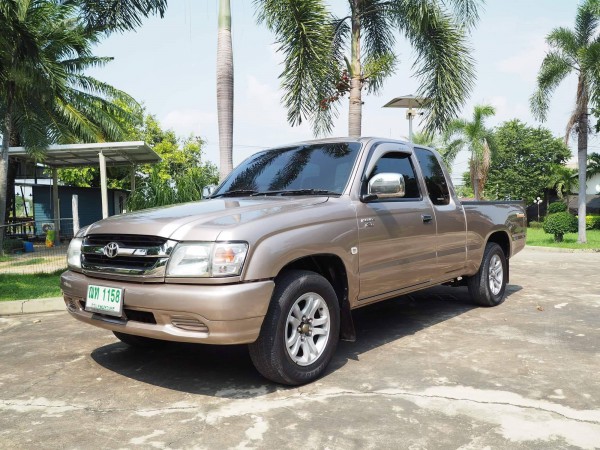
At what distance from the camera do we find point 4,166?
16141mm

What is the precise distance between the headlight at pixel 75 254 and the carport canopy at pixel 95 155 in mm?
8400

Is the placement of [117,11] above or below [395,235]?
above

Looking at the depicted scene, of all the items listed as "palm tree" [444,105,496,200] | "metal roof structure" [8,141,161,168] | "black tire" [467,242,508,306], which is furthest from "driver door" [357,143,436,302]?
"palm tree" [444,105,496,200]

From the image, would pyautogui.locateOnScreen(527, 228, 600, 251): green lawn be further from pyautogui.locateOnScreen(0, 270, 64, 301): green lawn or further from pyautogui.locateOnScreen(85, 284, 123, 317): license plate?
pyautogui.locateOnScreen(85, 284, 123, 317): license plate

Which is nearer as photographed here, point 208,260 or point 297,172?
point 208,260

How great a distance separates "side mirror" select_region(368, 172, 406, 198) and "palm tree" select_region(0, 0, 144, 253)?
7.91 m

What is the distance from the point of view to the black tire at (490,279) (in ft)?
20.3

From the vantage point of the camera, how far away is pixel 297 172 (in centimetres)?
465

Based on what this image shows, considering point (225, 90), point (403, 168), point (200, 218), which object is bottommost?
point (200, 218)

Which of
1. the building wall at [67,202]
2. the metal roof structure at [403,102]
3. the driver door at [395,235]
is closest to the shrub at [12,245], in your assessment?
the building wall at [67,202]

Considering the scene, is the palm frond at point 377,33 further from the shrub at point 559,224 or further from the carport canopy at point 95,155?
the shrub at point 559,224

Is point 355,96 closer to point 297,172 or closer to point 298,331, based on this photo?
point 297,172

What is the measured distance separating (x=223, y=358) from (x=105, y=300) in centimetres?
117

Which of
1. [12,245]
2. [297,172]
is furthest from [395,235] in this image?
[12,245]
